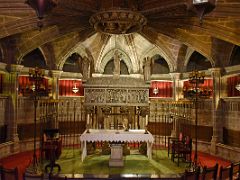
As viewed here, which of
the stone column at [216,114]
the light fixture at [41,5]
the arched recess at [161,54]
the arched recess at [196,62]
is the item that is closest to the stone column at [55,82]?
the arched recess at [161,54]

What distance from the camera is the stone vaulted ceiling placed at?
8234mm

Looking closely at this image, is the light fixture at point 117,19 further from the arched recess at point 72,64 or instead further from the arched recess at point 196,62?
the arched recess at point 72,64

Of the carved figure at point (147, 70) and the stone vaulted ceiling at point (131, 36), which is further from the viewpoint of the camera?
the carved figure at point (147, 70)

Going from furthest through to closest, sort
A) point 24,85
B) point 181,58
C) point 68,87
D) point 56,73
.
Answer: point 68,87
point 181,58
point 56,73
point 24,85

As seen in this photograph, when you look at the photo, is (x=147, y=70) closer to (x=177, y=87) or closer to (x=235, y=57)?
(x=235, y=57)

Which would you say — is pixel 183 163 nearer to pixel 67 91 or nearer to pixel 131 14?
pixel 131 14

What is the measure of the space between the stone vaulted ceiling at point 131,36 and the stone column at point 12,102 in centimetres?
44

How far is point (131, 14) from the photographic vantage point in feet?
28.8

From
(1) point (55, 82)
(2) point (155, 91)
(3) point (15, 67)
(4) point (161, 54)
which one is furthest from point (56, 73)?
(4) point (161, 54)

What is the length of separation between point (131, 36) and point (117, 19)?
5.31m

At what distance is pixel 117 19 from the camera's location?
8.97m

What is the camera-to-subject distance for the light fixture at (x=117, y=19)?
874 cm

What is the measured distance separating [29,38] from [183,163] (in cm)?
746

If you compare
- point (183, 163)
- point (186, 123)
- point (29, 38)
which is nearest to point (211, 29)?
point (183, 163)
